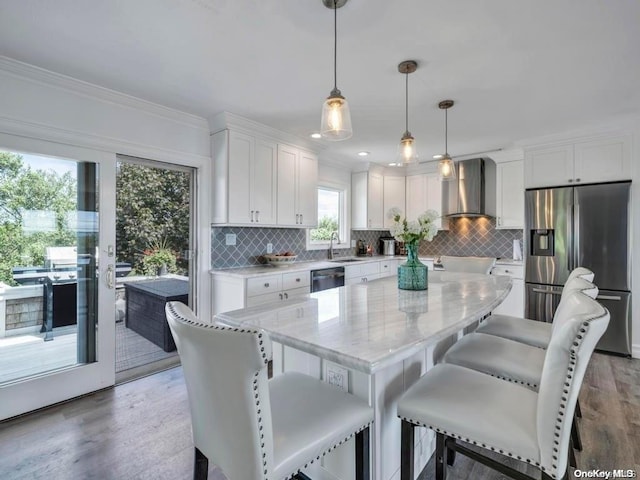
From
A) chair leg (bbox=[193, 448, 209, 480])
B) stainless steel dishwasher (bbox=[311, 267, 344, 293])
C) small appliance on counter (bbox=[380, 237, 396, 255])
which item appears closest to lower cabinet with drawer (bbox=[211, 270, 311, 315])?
stainless steel dishwasher (bbox=[311, 267, 344, 293])

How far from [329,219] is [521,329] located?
3206mm

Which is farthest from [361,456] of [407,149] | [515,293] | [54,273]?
[515,293]

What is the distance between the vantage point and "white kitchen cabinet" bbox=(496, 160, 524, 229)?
4.19 m

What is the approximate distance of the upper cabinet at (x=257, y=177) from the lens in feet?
10.4

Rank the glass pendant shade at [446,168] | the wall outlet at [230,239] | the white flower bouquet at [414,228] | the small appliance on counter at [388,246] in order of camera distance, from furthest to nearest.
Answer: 1. the small appliance on counter at [388,246]
2. the wall outlet at [230,239]
3. the glass pendant shade at [446,168]
4. the white flower bouquet at [414,228]

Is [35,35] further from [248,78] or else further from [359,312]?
[359,312]

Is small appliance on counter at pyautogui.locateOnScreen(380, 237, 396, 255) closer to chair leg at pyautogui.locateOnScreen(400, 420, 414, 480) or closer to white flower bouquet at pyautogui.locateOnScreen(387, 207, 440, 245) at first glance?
white flower bouquet at pyautogui.locateOnScreen(387, 207, 440, 245)

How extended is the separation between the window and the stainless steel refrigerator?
7.95 feet

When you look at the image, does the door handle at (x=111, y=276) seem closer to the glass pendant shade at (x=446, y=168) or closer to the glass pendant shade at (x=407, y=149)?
the glass pendant shade at (x=407, y=149)

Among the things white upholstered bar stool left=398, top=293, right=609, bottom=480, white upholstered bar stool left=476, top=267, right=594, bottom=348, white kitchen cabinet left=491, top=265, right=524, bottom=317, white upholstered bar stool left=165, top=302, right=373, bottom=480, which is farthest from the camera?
white kitchen cabinet left=491, top=265, right=524, bottom=317

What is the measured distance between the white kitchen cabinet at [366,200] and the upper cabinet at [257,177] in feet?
4.23

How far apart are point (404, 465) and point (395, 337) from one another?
0.56 meters

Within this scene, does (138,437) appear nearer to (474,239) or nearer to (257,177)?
(257,177)

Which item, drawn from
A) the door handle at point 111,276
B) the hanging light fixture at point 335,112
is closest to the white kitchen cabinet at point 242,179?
the door handle at point 111,276
